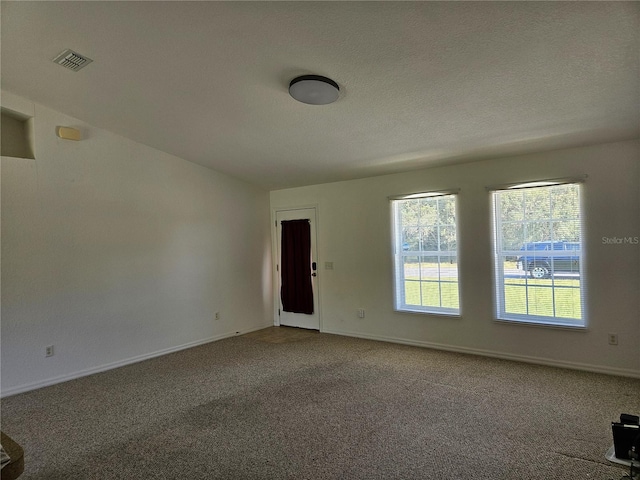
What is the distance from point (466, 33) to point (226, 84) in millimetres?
1888

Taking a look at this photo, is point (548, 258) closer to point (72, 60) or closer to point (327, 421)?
point (327, 421)

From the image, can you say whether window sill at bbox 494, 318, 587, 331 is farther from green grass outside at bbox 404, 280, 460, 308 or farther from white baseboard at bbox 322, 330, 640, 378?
green grass outside at bbox 404, 280, 460, 308

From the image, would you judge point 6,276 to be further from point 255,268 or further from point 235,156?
point 255,268

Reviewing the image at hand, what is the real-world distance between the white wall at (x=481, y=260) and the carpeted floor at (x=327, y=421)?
0.96ft

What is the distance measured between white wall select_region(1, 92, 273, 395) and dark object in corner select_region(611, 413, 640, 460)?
4604 millimetres

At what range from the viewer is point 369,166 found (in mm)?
4652

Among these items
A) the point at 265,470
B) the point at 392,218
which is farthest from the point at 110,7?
the point at 392,218

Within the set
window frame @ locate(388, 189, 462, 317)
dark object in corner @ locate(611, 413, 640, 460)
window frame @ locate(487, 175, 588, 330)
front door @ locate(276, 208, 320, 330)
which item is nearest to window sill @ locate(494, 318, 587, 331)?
window frame @ locate(487, 175, 588, 330)

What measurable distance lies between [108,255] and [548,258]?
16.5ft

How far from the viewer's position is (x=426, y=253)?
4.71 meters

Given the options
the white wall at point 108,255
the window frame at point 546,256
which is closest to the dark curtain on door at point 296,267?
the white wall at point 108,255

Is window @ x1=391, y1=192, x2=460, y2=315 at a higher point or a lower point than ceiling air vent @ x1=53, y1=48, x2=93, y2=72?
lower

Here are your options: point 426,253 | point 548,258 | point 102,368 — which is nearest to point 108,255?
point 102,368

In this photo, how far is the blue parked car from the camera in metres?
3.73
